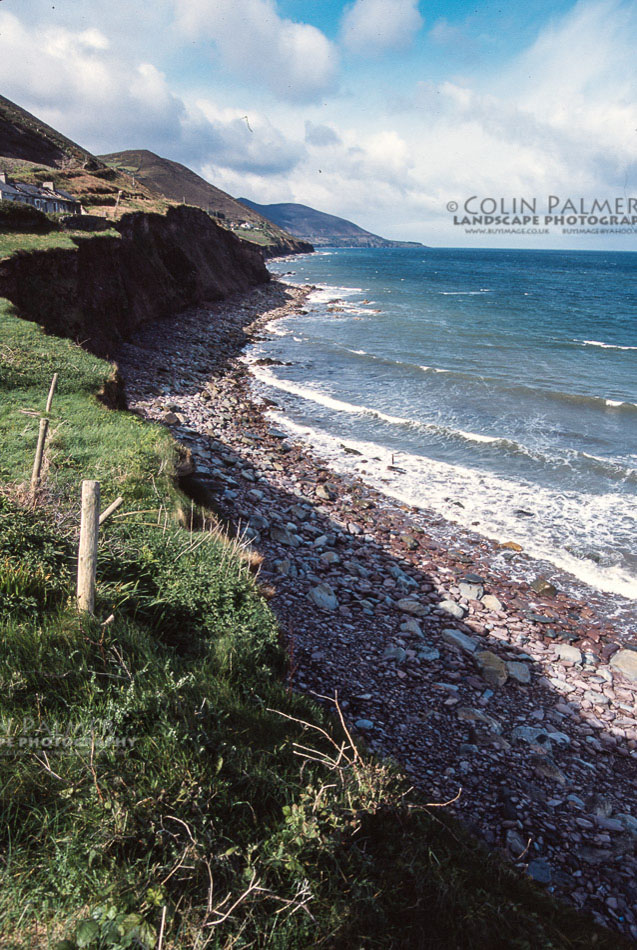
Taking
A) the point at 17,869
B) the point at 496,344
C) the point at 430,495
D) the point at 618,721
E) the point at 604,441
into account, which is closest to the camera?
the point at 17,869

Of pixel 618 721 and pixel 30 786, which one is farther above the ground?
pixel 30 786

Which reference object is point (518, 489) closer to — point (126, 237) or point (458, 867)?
point (458, 867)

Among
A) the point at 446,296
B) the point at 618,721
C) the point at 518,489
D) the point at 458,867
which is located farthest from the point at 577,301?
the point at 458,867

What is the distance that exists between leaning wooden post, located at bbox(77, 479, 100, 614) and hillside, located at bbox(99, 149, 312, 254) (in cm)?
14202

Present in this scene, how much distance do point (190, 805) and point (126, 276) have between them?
111 ft

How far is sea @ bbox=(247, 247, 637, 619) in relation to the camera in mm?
14672

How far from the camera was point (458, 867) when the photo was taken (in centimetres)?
452

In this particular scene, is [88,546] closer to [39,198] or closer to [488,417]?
[488,417]

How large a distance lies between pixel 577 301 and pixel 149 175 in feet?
440

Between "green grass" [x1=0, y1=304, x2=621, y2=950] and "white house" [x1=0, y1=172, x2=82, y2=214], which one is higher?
"white house" [x1=0, y1=172, x2=82, y2=214]

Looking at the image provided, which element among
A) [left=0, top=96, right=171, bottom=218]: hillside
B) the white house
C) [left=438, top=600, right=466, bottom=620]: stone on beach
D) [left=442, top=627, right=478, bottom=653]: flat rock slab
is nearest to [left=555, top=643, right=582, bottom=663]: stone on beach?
[left=442, top=627, right=478, bottom=653]: flat rock slab

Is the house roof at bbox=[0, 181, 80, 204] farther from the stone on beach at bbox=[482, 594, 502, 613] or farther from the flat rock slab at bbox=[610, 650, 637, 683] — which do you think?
the flat rock slab at bbox=[610, 650, 637, 683]

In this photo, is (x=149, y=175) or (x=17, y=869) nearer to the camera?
(x=17, y=869)

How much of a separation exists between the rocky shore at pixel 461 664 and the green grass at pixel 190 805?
0.86 meters
